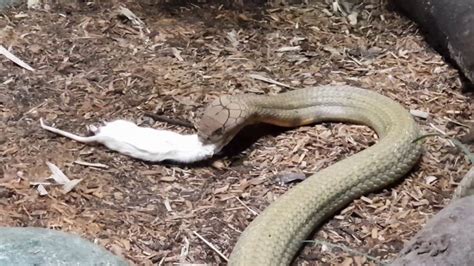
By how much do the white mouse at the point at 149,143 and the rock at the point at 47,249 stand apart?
0.79 meters

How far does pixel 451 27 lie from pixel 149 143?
68.8 inches

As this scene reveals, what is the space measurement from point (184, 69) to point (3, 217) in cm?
140

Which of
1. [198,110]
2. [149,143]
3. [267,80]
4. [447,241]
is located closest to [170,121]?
[198,110]

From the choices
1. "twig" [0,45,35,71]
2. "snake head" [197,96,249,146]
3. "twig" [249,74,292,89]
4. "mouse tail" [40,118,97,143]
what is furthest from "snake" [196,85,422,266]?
"twig" [0,45,35,71]

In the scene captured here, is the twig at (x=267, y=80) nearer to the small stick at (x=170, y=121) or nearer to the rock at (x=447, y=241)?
the small stick at (x=170, y=121)

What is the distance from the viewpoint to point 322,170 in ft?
11.9

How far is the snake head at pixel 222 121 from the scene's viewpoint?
3723 mm

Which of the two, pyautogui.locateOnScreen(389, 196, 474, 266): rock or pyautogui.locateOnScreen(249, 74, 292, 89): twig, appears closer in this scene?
pyautogui.locateOnScreen(389, 196, 474, 266): rock

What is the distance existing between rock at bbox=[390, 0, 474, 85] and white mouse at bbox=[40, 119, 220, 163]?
1427 millimetres

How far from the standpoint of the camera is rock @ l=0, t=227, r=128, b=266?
2.75 meters

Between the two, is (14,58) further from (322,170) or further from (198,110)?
(322,170)

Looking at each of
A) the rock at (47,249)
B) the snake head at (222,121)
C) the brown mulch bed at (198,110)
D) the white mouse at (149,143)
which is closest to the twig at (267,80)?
the brown mulch bed at (198,110)

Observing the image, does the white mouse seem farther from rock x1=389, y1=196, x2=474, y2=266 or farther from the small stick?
rock x1=389, y1=196, x2=474, y2=266

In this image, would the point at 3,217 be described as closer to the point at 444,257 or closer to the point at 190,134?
the point at 190,134
